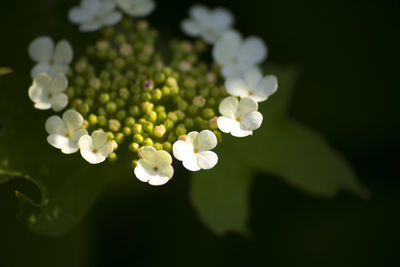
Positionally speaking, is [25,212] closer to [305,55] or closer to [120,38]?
[120,38]

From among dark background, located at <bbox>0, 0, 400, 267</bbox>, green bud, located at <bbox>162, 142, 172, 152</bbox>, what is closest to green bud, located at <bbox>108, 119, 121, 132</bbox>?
green bud, located at <bbox>162, 142, 172, 152</bbox>

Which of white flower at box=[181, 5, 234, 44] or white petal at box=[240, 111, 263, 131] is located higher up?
white flower at box=[181, 5, 234, 44]

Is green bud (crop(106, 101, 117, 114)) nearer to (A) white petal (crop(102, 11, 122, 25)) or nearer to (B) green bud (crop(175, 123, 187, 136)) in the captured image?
(B) green bud (crop(175, 123, 187, 136))

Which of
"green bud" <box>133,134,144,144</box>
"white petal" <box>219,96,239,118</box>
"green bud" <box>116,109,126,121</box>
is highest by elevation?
"white petal" <box>219,96,239,118</box>

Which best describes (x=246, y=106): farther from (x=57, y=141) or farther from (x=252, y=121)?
(x=57, y=141)

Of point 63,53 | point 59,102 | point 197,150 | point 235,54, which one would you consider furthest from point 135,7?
point 197,150
